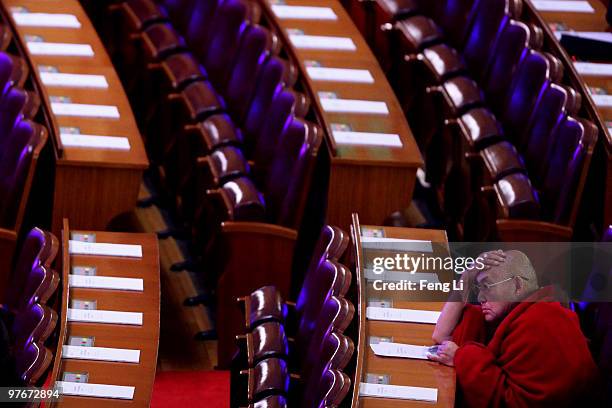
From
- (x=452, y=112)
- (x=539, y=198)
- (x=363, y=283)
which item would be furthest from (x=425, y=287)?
(x=452, y=112)

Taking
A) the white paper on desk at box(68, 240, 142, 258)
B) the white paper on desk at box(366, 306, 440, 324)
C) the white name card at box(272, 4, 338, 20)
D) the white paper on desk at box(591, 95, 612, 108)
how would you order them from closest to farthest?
the white paper on desk at box(366, 306, 440, 324)
the white paper on desk at box(68, 240, 142, 258)
the white paper on desk at box(591, 95, 612, 108)
the white name card at box(272, 4, 338, 20)

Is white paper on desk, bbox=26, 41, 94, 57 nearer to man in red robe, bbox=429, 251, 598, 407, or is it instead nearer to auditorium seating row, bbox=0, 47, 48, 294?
auditorium seating row, bbox=0, 47, 48, 294

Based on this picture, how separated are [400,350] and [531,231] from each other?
0.95 feet

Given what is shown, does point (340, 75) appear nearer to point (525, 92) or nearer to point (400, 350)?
point (525, 92)

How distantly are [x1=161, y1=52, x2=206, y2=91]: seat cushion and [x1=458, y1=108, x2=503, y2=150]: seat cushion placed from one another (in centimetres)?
32

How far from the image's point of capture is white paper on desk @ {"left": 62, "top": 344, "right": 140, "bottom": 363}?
1126 mm

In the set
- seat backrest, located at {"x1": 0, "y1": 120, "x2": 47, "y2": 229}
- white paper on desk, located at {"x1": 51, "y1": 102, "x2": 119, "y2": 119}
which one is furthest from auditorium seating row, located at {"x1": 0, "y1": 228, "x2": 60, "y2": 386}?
white paper on desk, located at {"x1": 51, "y1": 102, "x2": 119, "y2": 119}

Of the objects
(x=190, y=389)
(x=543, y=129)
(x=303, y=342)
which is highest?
(x=543, y=129)

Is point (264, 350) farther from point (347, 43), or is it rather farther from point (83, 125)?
point (347, 43)

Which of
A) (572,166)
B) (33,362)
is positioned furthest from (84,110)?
(572,166)

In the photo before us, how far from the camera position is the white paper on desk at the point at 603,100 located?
4.41ft

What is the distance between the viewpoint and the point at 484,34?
1474mm

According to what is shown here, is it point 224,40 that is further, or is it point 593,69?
point 224,40

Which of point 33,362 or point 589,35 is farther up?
point 589,35
